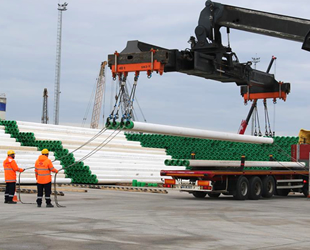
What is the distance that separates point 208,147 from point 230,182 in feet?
54.0

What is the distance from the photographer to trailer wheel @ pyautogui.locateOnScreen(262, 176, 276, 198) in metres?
20.8

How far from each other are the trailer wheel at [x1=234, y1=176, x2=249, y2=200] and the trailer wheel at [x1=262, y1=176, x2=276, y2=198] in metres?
1.09

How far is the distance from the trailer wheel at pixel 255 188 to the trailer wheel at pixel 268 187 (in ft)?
1.01

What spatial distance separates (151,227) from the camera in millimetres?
10969

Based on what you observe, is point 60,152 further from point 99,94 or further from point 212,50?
point 99,94

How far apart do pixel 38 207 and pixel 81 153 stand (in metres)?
15.3

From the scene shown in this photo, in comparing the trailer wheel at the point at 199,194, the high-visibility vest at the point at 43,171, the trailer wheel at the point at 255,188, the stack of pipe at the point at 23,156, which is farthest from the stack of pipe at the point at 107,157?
the high-visibility vest at the point at 43,171

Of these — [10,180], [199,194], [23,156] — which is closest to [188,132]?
[199,194]

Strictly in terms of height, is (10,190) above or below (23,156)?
below

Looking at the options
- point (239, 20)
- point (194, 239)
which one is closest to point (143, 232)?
point (194, 239)

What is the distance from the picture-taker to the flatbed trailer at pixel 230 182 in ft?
62.6

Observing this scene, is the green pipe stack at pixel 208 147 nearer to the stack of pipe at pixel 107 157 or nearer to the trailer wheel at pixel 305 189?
the stack of pipe at pixel 107 157

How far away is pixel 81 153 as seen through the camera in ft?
100

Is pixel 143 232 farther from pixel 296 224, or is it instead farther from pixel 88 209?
pixel 88 209
